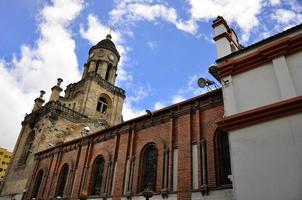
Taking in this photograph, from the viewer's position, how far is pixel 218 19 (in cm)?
1217

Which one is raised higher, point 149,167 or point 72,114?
point 72,114

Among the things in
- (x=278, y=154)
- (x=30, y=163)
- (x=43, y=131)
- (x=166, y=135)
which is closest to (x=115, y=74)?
(x=43, y=131)

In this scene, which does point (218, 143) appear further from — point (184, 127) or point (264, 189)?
point (264, 189)

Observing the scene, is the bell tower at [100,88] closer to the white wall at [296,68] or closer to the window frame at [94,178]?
the window frame at [94,178]

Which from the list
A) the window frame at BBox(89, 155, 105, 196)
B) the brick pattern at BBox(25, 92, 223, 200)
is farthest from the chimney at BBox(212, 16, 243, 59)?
the window frame at BBox(89, 155, 105, 196)

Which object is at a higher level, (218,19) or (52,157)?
(218,19)

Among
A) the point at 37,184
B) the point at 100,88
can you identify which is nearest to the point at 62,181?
the point at 37,184

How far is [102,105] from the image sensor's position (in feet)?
109

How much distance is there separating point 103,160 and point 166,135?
5002 millimetres

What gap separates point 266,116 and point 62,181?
49.1ft

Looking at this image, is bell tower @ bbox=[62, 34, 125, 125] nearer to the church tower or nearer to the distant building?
the church tower

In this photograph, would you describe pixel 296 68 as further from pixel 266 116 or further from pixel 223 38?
pixel 223 38

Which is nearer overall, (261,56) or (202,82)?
(261,56)

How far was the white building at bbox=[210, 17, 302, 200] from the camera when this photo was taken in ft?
23.6
